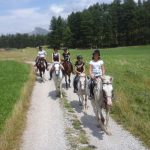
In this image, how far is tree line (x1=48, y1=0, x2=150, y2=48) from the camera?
4427 inches

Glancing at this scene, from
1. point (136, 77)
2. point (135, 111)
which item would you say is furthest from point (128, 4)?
point (135, 111)

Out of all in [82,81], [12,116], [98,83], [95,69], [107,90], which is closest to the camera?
[107,90]

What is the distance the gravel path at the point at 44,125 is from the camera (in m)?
13.0

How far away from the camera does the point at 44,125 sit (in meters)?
15.7

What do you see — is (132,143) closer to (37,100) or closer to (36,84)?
(37,100)

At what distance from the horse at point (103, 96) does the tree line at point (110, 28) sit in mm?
95134

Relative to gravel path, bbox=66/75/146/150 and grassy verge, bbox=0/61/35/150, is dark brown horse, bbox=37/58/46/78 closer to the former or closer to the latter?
grassy verge, bbox=0/61/35/150

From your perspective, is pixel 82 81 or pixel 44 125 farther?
pixel 82 81

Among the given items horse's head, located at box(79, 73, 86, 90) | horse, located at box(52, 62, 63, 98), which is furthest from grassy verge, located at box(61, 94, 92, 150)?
horse, located at box(52, 62, 63, 98)

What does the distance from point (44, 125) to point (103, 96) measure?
3.25m

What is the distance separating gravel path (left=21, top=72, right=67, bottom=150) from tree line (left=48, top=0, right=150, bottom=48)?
89.7m

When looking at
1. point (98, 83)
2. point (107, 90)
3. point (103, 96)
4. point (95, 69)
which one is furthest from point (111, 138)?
point (95, 69)

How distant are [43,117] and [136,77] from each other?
17.8 metres

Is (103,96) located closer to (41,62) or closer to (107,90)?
(107,90)
